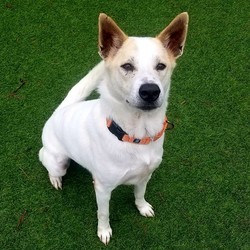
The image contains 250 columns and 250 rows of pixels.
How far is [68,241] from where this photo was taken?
10.6 ft

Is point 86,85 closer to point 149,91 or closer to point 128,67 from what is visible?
point 128,67

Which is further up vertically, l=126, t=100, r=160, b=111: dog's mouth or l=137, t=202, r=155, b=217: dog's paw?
l=126, t=100, r=160, b=111: dog's mouth

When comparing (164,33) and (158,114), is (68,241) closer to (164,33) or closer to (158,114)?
(158,114)

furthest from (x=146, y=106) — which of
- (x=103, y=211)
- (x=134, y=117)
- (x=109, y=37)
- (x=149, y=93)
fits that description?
(x=103, y=211)

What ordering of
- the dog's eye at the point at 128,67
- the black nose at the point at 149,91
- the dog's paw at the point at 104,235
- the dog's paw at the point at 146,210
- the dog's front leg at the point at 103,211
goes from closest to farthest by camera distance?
the black nose at the point at 149,91
the dog's eye at the point at 128,67
the dog's front leg at the point at 103,211
the dog's paw at the point at 104,235
the dog's paw at the point at 146,210

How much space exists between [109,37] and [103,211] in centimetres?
123

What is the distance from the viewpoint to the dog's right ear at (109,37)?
2375mm

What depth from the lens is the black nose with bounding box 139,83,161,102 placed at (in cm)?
227

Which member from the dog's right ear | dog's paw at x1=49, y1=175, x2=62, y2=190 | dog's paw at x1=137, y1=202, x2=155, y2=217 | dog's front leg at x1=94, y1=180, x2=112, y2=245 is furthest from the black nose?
dog's paw at x1=49, y1=175, x2=62, y2=190

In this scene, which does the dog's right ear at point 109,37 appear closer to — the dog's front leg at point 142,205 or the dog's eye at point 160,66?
the dog's eye at point 160,66

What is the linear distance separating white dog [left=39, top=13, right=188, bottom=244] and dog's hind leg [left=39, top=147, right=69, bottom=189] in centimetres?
16

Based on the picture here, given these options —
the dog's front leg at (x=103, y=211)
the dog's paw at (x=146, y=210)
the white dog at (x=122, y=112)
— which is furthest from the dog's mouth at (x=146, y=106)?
the dog's paw at (x=146, y=210)

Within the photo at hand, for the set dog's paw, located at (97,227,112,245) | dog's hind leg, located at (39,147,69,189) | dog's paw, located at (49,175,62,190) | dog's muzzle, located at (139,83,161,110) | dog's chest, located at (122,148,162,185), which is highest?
dog's muzzle, located at (139,83,161,110)

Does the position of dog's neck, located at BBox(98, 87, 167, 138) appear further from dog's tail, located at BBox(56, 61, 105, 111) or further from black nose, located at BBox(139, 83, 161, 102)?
dog's tail, located at BBox(56, 61, 105, 111)
